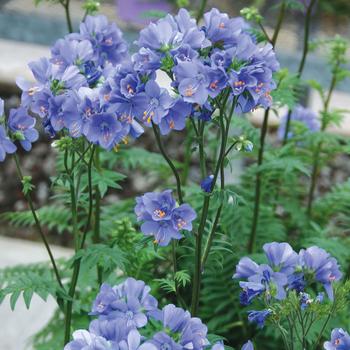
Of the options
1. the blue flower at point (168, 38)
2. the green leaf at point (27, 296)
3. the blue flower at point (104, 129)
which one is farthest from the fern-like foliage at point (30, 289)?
the blue flower at point (168, 38)

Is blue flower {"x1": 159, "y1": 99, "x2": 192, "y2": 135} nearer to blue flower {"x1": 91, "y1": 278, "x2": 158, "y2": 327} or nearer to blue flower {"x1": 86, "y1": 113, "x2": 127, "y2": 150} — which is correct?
blue flower {"x1": 86, "y1": 113, "x2": 127, "y2": 150}

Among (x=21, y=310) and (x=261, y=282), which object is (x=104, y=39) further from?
(x=21, y=310)

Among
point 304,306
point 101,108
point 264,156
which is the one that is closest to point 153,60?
point 101,108

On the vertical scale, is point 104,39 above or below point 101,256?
above

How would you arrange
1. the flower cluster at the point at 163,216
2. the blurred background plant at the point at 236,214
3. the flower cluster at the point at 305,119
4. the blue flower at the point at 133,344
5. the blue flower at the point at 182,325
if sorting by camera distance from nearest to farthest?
the blue flower at the point at 133,344 → the blue flower at the point at 182,325 → the flower cluster at the point at 163,216 → the blurred background plant at the point at 236,214 → the flower cluster at the point at 305,119

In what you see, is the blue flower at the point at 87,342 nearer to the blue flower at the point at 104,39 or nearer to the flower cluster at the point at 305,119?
the blue flower at the point at 104,39

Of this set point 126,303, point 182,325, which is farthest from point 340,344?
point 126,303
